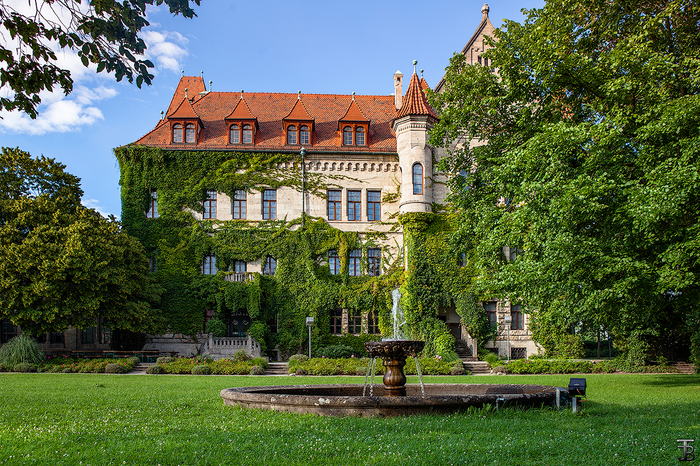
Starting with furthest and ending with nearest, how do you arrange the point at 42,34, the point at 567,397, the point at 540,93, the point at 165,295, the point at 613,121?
the point at 165,295 → the point at 540,93 → the point at 613,121 → the point at 567,397 → the point at 42,34

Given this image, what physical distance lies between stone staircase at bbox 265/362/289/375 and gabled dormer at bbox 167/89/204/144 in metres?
14.8

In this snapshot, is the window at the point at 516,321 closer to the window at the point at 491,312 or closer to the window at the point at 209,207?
the window at the point at 491,312

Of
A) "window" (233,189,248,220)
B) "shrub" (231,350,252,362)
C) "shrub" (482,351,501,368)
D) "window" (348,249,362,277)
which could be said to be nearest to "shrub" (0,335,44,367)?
"shrub" (231,350,252,362)

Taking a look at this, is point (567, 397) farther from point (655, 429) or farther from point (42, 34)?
point (42, 34)

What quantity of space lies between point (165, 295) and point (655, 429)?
27025 mm

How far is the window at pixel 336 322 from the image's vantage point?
103ft

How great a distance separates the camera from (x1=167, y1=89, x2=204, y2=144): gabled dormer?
32.7m

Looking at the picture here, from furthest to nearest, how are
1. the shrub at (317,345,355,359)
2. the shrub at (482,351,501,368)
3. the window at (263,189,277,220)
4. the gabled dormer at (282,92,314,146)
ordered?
1. the gabled dormer at (282,92,314,146)
2. the window at (263,189,277,220)
3. the shrub at (317,345,355,359)
4. the shrub at (482,351,501,368)

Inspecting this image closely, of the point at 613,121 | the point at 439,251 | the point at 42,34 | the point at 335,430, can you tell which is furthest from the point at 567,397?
the point at 439,251

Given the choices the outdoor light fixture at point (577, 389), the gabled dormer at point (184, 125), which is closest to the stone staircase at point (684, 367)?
the outdoor light fixture at point (577, 389)

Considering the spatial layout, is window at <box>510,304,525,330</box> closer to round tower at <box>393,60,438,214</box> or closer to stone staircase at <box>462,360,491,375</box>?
stone staircase at <box>462,360,491,375</box>

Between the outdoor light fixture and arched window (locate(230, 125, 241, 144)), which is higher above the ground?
arched window (locate(230, 125, 241, 144))

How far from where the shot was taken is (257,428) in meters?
7.28

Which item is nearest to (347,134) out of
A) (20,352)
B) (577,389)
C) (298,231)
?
(298,231)
